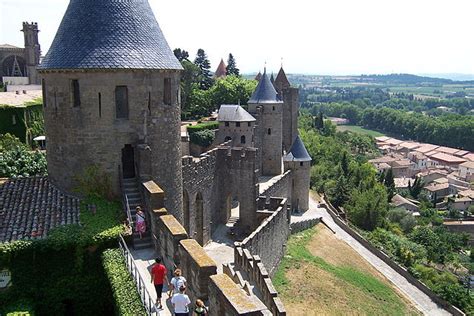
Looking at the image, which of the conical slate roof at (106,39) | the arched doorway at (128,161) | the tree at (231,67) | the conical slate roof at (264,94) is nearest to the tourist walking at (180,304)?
the arched doorway at (128,161)

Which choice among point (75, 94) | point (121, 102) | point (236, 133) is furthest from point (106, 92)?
point (236, 133)

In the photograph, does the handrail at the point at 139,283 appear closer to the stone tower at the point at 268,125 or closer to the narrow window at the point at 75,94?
the narrow window at the point at 75,94

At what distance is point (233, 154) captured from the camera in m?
34.9

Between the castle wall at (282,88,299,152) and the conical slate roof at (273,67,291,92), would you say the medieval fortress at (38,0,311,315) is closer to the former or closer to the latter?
the castle wall at (282,88,299,152)

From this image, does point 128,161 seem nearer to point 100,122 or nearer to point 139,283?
point 100,122

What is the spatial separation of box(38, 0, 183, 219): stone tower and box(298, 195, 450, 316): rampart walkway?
29.3 metres

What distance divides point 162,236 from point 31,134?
28.2 metres

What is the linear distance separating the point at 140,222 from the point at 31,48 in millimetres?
58415

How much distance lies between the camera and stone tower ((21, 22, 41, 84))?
210ft

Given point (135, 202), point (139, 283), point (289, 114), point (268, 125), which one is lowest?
point (139, 283)

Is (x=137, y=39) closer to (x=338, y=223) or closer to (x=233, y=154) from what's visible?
(x=233, y=154)

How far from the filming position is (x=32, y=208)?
16.2 m

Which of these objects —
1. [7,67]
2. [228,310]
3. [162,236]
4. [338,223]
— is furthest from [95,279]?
[7,67]

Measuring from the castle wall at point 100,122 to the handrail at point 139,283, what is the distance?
11.2ft
